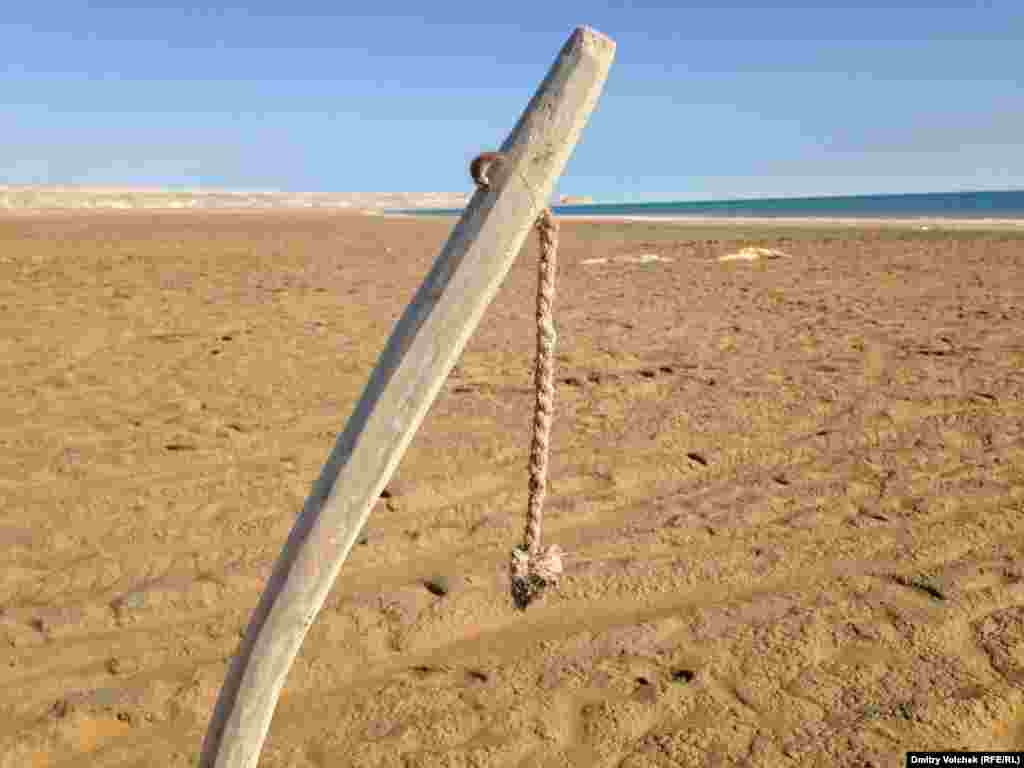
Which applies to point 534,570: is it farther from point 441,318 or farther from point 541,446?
point 441,318

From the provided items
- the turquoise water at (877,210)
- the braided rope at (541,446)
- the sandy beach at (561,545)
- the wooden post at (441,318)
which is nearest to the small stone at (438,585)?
the sandy beach at (561,545)

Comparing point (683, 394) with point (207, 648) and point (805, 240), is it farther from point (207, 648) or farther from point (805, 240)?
point (805, 240)

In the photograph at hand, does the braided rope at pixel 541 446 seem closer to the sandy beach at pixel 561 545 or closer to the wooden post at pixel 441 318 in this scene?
the wooden post at pixel 441 318

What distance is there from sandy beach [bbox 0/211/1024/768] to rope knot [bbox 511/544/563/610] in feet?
2.77

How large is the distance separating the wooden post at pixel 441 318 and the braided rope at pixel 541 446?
0.61 feet

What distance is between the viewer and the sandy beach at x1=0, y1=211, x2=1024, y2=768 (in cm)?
251

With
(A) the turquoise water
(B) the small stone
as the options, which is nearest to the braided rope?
(B) the small stone

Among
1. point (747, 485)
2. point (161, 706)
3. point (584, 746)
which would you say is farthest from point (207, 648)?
point (747, 485)

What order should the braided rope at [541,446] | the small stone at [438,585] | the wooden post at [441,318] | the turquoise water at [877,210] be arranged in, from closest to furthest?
the wooden post at [441,318] < the braided rope at [541,446] < the small stone at [438,585] < the turquoise water at [877,210]

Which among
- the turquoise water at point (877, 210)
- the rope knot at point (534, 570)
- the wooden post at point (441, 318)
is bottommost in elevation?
the rope knot at point (534, 570)

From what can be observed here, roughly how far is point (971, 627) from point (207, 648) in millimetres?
2834

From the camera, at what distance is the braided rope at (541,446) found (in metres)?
1.62

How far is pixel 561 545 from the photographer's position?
143 inches

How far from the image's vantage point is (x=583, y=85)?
1364mm
